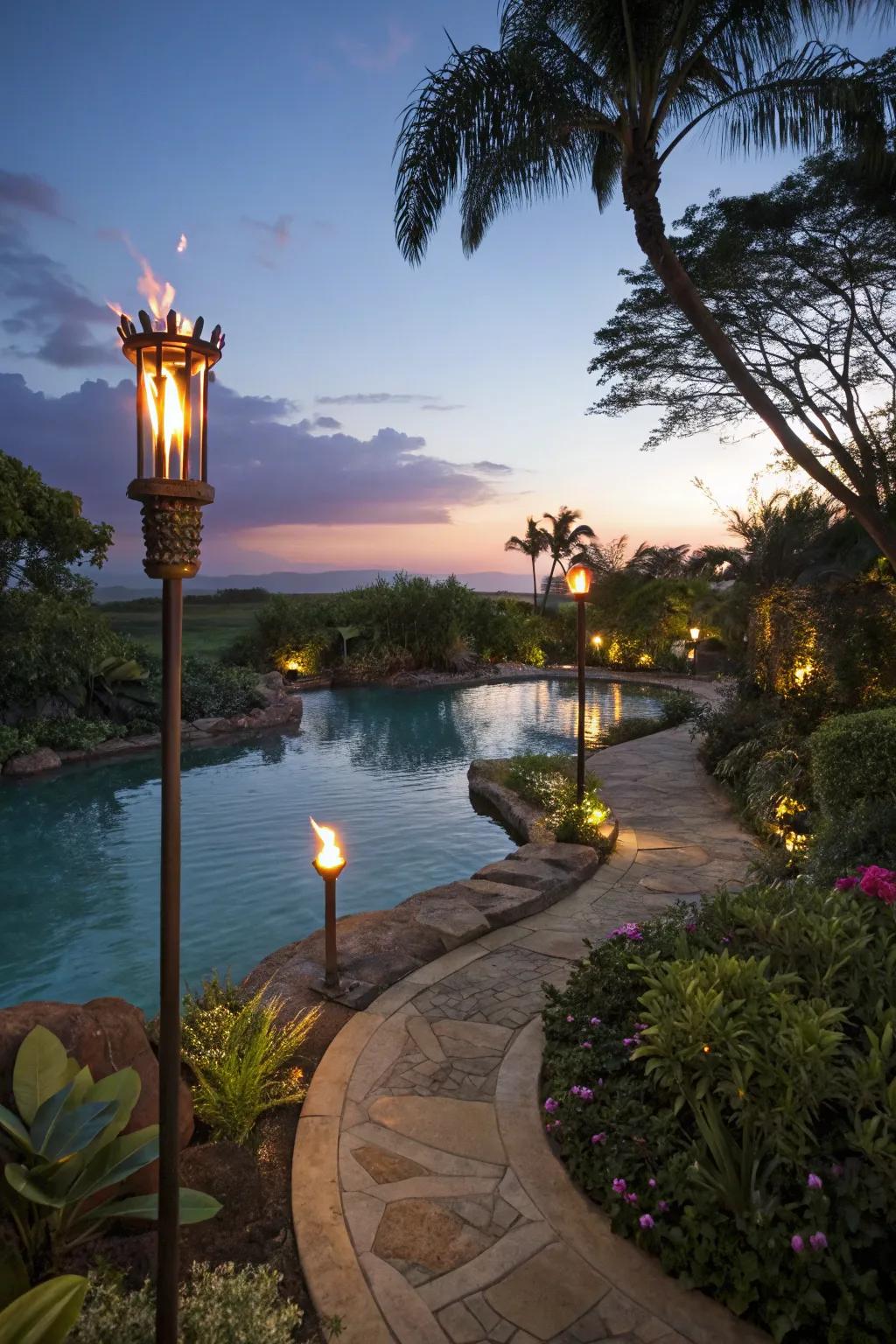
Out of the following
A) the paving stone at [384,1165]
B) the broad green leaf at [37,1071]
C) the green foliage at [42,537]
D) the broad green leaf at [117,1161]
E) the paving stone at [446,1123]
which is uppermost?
the green foliage at [42,537]

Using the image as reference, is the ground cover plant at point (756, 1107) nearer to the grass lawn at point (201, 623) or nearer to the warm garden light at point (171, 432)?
the warm garden light at point (171, 432)

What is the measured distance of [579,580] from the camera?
7977mm

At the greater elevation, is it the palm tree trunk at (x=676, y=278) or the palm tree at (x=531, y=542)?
the palm tree at (x=531, y=542)

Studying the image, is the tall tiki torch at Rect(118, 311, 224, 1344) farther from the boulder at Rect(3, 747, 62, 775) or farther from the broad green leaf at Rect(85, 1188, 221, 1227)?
the boulder at Rect(3, 747, 62, 775)

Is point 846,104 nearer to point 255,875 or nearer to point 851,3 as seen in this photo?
point 851,3

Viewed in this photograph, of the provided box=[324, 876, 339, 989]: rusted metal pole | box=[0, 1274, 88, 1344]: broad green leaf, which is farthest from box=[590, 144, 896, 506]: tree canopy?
box=[0, 1274, 88, 1344]: broad green leaf

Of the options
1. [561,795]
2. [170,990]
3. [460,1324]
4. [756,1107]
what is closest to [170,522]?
[170,990]

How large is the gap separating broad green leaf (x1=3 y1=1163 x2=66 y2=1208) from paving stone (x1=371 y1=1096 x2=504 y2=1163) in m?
1.52

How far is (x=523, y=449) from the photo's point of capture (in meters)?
26.1

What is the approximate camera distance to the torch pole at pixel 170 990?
196 centimetres

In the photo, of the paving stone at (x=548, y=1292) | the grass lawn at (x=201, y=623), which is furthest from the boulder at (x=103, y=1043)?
the grass lawn at (x=201, y=623)

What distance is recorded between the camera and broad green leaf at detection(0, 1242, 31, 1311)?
2.06 m

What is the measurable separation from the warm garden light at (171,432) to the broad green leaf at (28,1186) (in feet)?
6.36

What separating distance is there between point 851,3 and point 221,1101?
36.3ft
